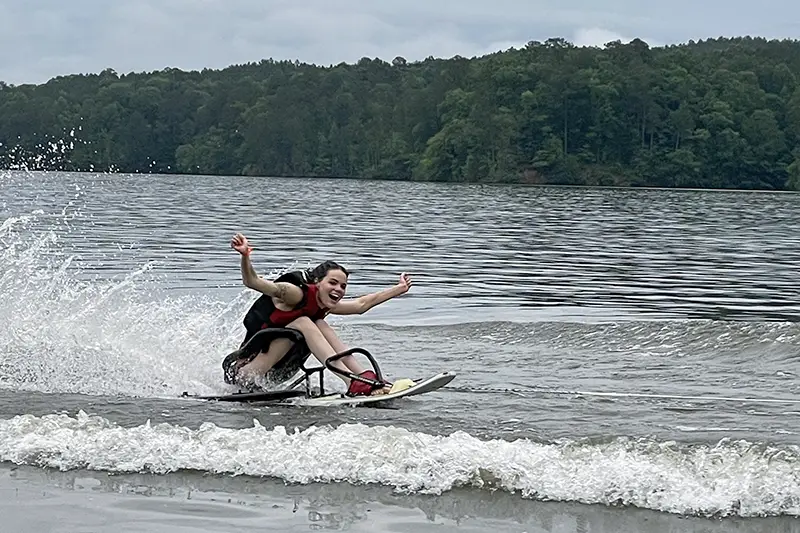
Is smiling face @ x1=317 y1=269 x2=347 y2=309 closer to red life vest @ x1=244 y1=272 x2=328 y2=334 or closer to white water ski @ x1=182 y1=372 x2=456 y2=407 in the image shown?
red life vest @ x1=244 y1=272 x2=328 y2=334

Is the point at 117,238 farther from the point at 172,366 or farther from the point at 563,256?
the point at 172,366

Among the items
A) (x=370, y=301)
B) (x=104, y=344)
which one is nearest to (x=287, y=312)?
(x=370, y=301)

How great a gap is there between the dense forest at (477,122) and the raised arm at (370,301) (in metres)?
122

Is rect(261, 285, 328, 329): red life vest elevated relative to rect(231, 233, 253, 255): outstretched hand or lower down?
lower down

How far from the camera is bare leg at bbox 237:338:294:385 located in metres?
11.3

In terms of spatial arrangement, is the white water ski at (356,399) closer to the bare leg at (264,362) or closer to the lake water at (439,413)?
the lake water at (439,413)

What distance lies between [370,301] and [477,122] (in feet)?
437

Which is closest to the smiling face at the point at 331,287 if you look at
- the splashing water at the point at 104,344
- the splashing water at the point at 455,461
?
the splashing water at the point at 104,344

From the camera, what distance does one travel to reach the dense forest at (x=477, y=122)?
134625 millimetres

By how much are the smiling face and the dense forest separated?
12263cm

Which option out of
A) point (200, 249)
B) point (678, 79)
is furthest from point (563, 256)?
point (678, 79)

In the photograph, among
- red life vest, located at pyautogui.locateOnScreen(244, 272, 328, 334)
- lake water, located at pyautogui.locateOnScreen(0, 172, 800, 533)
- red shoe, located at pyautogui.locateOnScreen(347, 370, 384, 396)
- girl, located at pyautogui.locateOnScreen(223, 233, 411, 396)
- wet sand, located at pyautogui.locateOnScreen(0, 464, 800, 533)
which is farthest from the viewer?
red life vest, located at pyautogui.locateOnScreen(244, 272, 328, 334)

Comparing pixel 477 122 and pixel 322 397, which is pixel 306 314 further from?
pixel 477 122

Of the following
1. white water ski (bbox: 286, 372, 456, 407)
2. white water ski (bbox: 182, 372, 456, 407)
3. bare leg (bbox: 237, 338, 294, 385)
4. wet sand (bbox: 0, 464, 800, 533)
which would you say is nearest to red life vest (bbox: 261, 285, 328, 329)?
bare leg (bbox: 237, 338, 294, 385)
